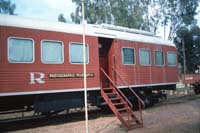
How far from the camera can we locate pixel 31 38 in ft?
37.1

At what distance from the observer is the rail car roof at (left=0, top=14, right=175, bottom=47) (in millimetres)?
10992

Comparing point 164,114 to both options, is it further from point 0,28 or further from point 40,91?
point 0,28

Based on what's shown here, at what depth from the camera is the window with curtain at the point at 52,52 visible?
38.3 feet

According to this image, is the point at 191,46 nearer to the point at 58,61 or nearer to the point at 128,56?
the point at 128,56

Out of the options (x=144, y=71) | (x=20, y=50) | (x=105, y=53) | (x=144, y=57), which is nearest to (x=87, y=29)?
(x=105, y=53)

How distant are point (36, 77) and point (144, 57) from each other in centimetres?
653

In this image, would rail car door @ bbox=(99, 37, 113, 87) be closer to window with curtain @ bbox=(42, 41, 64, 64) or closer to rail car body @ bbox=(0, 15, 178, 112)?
rail car body @ bbox=(0, 15, 178, 112)

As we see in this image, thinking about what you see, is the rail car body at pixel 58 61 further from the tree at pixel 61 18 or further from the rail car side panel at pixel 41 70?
the tree at pixel 61 18

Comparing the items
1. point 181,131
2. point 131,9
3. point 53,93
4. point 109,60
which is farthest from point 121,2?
point 181,131

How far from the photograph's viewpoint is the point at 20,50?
431 inches

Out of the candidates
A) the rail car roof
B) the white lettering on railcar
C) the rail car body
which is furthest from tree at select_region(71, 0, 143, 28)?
the white lettering on railcar

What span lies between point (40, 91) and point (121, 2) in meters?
23.7

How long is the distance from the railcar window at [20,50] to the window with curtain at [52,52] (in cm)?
53

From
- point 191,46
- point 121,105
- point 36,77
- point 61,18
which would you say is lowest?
point 121,105
